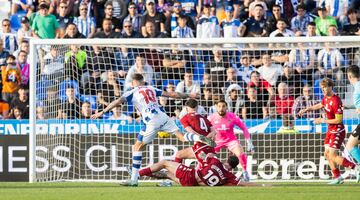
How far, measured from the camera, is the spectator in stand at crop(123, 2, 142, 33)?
25078 mm

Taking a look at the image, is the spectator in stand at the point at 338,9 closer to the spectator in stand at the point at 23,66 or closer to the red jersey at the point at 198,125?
the red jersey at the point at 198,125

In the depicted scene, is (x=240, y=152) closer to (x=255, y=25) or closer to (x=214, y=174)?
(x=214, y=174)

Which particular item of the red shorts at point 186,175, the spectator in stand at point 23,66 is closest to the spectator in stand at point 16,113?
the spectator in stand at point 23,66

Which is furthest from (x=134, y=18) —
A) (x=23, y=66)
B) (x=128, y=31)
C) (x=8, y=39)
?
(x=8, y=39)

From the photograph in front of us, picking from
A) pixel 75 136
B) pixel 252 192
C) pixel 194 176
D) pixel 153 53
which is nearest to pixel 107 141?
pixel 75 136

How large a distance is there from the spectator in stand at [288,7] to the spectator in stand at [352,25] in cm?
125

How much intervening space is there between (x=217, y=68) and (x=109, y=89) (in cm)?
216

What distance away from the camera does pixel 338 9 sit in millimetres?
24516

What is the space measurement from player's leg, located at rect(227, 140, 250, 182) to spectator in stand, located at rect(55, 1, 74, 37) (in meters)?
6.40

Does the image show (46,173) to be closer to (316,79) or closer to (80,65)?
(80,65)

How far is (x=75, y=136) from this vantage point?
21.5 meters

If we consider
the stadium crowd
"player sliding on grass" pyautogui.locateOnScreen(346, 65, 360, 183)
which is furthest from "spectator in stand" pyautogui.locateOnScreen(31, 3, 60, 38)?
"player sliding on grass" pyautogui.locateOnScreen(346, 65, 360, 183)

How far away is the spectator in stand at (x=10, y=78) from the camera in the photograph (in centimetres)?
2392

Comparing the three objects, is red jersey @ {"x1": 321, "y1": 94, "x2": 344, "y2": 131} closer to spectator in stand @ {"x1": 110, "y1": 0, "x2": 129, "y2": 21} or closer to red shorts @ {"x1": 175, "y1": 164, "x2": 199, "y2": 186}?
red shorts @ {"x1": 175, "y1": 164, "x2": 199, "y2": 186}
